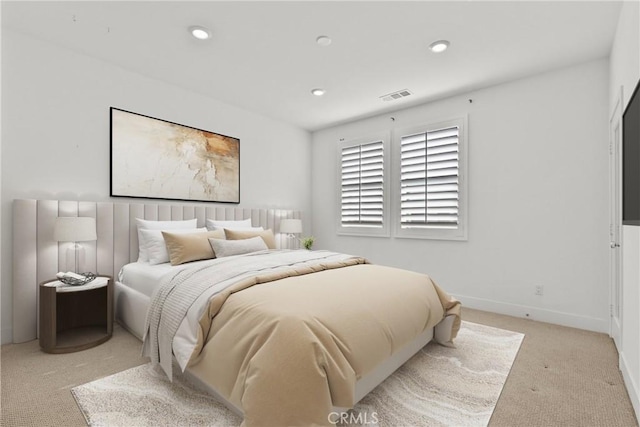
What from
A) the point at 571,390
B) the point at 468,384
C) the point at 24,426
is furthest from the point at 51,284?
the point at 571,390

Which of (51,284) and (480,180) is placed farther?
(480,180)

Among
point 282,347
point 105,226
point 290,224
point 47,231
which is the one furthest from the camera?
point 290,224

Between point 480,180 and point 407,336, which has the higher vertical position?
point 480,180

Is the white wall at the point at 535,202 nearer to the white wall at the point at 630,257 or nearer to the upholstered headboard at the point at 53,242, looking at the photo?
the white wall at the point at 630,257

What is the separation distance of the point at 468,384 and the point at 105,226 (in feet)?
11.2

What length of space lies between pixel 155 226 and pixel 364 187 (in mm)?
2919

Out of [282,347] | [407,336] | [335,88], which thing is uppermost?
[335,88]

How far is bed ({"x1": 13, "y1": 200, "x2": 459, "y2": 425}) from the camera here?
1400 millimetres

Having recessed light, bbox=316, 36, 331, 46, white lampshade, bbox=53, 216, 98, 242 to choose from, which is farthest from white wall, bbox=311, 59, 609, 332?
white lampshade, bbox=53, 216, 98, 242

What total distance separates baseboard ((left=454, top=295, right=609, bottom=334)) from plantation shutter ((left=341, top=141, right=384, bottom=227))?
5.34ft

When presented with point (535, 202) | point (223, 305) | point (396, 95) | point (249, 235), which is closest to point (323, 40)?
point (396, 95)

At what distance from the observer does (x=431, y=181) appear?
13.6 feet

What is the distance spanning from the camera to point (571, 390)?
2.02 m

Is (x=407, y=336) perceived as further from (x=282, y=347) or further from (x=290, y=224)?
(x=290, y=224)
